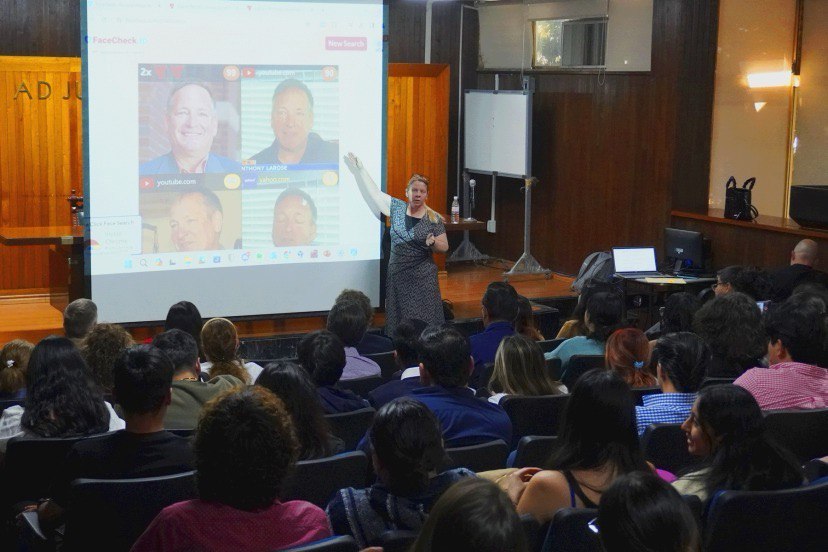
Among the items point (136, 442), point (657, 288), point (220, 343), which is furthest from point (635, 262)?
point (136, 442)

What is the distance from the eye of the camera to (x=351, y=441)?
3.67 m

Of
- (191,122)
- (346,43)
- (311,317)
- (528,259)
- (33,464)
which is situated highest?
(346,43)

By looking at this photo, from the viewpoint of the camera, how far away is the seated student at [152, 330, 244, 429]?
358 cm

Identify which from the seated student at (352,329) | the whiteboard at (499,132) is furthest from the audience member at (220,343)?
the whiteboard at (499,132)

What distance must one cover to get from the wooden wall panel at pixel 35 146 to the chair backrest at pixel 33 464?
5889 mm

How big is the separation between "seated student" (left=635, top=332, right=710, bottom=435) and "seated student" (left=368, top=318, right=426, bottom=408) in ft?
2.69

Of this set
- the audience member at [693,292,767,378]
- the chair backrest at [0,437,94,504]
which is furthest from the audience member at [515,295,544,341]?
the chair backrest at [0,437,94,504]

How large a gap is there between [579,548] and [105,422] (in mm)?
1666

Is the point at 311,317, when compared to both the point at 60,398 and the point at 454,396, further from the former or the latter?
the point at 60,398

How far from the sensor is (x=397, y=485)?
2361mm

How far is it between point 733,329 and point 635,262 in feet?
12.3

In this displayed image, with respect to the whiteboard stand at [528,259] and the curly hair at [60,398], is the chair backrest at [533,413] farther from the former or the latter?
the whiteboard stand at [528,259]

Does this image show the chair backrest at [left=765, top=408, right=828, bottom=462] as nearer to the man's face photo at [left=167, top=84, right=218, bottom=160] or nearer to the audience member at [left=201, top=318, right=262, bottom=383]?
the audience member at [left=201, top=318, right=262, bottom=383]

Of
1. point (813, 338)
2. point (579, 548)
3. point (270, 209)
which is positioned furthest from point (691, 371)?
point (270, 209)
